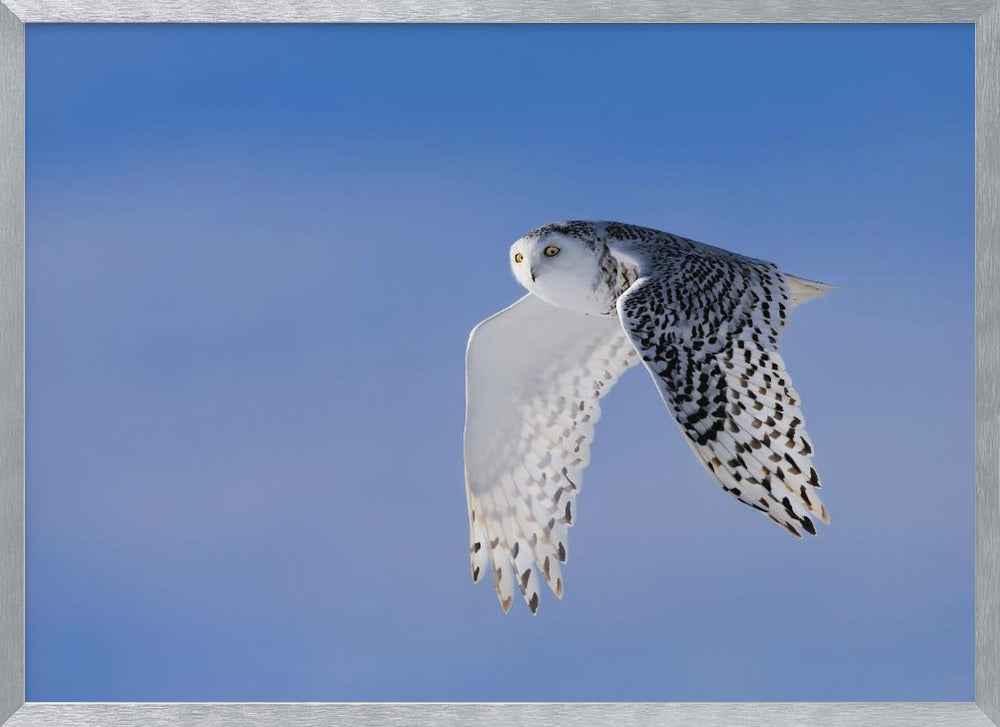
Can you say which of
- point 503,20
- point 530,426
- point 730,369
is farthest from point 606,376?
point 503,20

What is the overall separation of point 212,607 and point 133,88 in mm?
760

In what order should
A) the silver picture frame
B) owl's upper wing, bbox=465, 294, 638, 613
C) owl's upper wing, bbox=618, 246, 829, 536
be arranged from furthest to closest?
1. owl's upper wing, bbox=465, 294, 638, 613
2. the silver picture frame
3. owl's upper wing, bbox=618, 246, 829, 536

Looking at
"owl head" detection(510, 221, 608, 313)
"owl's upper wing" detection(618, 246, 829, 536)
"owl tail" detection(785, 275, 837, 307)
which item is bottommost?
"owl's upper wing" detection(618, 246, 829, 536)

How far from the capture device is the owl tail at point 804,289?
175 cm

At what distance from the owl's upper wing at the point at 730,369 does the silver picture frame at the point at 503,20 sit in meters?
0.27

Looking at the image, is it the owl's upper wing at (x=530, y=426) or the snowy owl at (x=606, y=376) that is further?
the owl's upper wing at (x=530, y=426)

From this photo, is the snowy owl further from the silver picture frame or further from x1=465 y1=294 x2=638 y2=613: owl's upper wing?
the silver picture frame

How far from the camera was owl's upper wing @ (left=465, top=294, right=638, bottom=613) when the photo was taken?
1872 millimetres

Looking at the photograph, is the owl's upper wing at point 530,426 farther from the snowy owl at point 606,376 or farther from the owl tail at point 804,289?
the owl tail at point 804,289

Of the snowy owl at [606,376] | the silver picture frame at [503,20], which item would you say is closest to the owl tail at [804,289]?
the snowy owl at [606,376]

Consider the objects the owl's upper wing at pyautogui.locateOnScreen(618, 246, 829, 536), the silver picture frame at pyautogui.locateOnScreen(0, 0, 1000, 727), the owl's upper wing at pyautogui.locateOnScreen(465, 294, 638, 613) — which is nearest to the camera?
the owl's upper wing at pyautogui.locateOnScreen(618, 246, 829, 536)

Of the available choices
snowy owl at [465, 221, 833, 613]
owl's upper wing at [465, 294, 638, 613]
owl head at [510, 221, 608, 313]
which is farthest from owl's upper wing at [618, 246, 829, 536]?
owl's upper wing at [465, 294, 638, 613]

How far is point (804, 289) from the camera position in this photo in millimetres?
1759

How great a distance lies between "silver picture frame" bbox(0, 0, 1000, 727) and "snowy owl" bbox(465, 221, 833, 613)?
236mm
